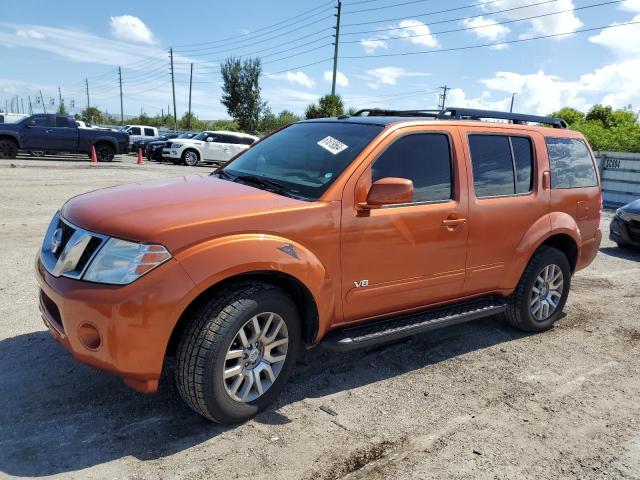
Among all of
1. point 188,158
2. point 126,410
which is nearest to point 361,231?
point 126,410

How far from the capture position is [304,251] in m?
3.15

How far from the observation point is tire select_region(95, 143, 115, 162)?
21.2 meters

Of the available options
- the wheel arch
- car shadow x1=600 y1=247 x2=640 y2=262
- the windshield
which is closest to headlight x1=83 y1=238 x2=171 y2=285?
the wheel arch

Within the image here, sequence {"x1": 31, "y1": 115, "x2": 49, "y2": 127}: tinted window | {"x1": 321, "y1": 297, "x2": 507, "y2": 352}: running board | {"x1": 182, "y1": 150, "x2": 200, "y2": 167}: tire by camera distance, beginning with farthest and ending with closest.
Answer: {"x1": 182, "y1": 150, "x2": 200, "y2": 167}: tire → {"x1": 31, "y1": 115, "x2": 49, "y2": 127}: tinted window → {"x1": 321, "y1": 297, "x2": 507, "y2": 352}: running board

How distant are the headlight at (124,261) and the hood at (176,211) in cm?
4

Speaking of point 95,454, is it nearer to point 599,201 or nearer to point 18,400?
point 18,400

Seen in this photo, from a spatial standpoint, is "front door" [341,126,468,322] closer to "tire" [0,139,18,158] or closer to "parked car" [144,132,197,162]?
"tire" [0,139,18,158]

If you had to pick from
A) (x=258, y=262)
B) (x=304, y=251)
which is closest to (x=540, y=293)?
(x=304, y=251)

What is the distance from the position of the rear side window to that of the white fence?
48.8 feet

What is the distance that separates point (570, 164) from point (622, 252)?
17.7 ft

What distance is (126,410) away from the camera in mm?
3162

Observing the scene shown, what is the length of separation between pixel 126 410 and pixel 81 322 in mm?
772

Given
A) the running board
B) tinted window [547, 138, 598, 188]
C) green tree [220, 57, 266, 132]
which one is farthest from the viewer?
green tree [220, 57, 266, 132]

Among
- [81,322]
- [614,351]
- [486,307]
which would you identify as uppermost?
[81,322]
